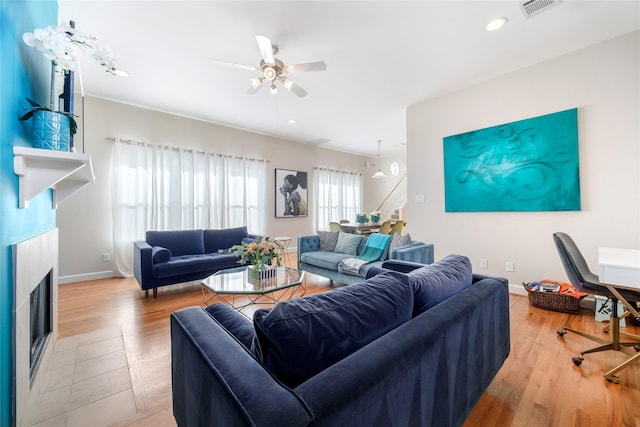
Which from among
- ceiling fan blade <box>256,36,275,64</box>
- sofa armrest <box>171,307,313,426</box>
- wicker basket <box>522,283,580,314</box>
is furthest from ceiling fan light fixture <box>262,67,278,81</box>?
wicker basket <box>522,283,580,314</box>

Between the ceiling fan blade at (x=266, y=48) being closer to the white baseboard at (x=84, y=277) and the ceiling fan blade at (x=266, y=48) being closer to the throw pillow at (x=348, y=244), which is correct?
the throw pillow at (x=348, y=244)

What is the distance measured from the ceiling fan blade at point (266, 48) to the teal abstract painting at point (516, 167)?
2786mm

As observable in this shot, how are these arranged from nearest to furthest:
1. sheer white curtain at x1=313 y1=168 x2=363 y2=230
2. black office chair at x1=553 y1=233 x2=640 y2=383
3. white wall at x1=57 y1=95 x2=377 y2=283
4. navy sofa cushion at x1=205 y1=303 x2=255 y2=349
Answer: navy sofa cushion at x1=205 y1=303 x2=255 y2=349 < black office chair at x1=553 y1=233 x2=640 y2=383 < white wall at x1=57 y1=95 x2=377 y2=283 < sheer white curtain at x1=313 y1=168 x2=363 y2=230

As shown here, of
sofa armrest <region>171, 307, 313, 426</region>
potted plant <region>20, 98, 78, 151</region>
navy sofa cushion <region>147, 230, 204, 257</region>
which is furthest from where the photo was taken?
navy sofa cushion <region>147, 230, 204, 257</region>

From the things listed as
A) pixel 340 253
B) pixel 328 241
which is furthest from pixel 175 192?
pixel 340 253

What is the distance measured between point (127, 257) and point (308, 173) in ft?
14.1

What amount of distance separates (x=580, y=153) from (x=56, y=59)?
175 inches

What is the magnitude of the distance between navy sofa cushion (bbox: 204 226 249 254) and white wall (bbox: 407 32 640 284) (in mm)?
3158

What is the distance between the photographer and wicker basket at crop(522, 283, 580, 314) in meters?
2.68

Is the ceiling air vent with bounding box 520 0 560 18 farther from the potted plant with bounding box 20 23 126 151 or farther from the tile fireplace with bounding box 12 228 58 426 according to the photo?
the tile fireplace with bounding box 12 228 58 426

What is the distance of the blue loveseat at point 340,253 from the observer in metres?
3.05

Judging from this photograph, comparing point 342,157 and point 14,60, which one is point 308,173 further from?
point 14,60

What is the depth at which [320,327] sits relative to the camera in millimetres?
839

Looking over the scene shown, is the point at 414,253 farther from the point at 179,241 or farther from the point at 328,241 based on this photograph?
the point at 179,241
